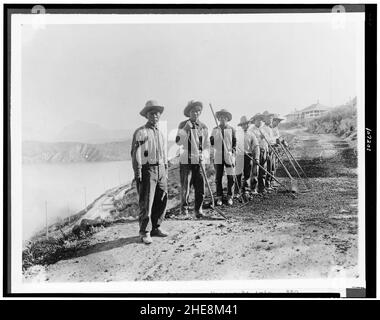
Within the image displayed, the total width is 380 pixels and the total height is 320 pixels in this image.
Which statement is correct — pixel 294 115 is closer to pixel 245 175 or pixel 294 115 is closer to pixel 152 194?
pixel 245 175

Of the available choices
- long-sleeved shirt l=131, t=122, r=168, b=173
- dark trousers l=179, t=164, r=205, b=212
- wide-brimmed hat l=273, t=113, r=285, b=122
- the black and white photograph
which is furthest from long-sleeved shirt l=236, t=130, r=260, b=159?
long-sleeved shirt l=131, t=122, r=168, b=173

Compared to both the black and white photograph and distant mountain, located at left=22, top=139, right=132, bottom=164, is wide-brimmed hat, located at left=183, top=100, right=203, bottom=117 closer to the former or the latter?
the black and white photograph

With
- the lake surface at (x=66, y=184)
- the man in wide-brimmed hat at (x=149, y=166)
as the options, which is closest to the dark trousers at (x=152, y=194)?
the man in wide-brimmed hat at (x=149, y=166)

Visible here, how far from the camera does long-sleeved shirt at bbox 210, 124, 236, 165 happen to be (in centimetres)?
321

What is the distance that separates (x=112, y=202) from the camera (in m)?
3.14

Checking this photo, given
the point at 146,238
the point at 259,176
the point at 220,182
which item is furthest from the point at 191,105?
the point at 146,238

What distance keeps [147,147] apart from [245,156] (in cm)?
78

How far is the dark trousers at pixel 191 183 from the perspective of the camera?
3182 mm

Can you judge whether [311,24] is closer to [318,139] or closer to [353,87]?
[353,87]

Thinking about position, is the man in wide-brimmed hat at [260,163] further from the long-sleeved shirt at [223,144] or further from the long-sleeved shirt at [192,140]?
the long-sleeved shirt at [192,140]

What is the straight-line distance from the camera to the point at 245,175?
10.7 feet

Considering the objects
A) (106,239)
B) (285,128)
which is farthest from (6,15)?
(285,128)

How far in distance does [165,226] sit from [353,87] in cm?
179

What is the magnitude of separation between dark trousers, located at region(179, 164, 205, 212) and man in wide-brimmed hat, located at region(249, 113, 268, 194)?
0.41 metres
